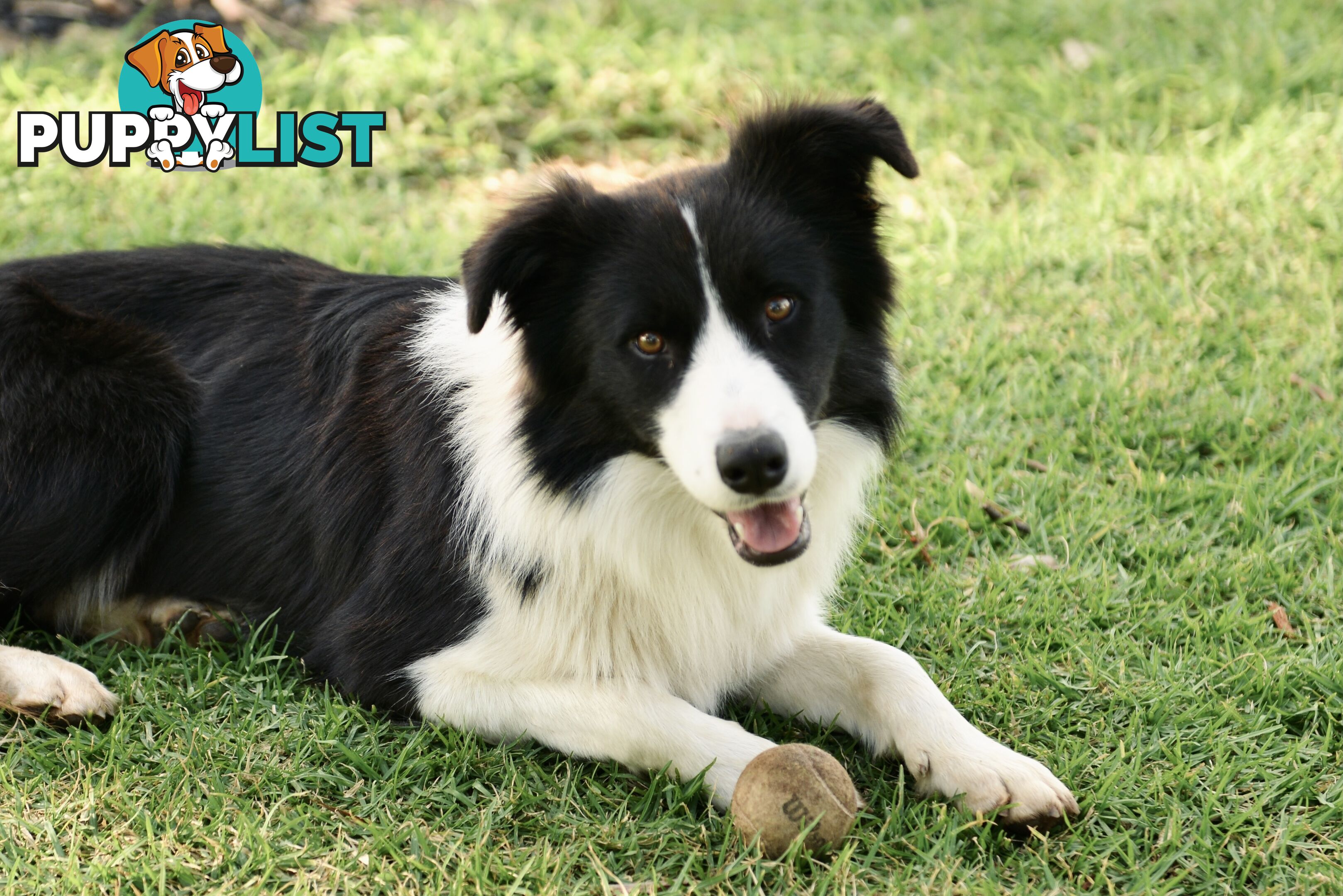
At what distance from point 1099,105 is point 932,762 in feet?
17.1

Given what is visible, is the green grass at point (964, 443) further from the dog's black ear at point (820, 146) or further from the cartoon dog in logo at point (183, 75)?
the dog's black ear at point (820, 146)

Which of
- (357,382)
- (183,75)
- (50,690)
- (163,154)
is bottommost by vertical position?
(50,690)

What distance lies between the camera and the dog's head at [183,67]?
6.67 meters

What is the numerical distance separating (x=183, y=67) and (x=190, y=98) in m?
0.17

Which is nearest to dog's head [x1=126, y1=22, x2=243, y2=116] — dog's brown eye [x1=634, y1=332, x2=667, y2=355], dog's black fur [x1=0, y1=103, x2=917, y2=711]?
dog's black fur [x1=0, y1=103, x2=917, y2=711]

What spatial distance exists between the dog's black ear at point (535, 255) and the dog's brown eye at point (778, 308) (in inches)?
16.7

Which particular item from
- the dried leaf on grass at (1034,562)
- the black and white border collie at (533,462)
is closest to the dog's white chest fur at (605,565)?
the black and white border collie at (533,462)

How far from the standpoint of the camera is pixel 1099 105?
22.9 feet

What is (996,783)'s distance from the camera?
2781mm

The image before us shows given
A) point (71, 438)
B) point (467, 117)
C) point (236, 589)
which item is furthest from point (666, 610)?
point (467, 117)

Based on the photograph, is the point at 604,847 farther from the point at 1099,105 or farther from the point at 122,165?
the point at 1099,105

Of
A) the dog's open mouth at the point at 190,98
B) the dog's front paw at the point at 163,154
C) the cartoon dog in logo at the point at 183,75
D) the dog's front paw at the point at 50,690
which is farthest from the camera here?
the dog's open mouth at the point at 190,98

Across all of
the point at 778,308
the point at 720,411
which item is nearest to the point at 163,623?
the point at 720,411

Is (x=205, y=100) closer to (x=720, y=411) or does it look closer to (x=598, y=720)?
(x=598, y=720)
